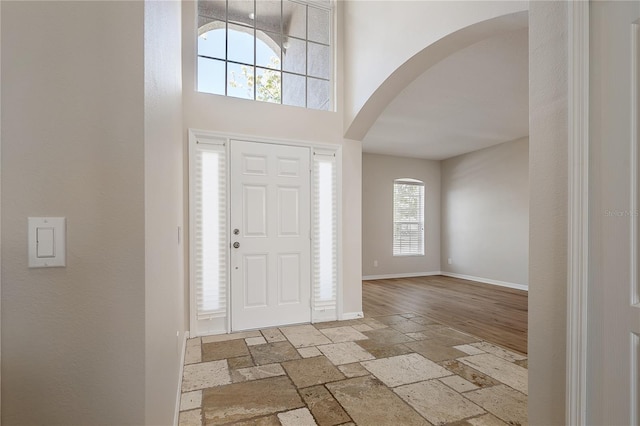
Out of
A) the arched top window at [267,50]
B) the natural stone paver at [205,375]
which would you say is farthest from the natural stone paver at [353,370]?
the arched top window at [267,50]

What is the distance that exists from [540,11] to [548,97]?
41 centimetres

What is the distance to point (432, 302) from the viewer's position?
4961 millimetres

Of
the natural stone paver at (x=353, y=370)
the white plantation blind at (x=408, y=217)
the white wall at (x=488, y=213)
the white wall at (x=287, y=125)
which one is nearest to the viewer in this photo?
the natural stone paver at (x=353, y=370)

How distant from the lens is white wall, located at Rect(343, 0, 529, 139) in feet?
7.11

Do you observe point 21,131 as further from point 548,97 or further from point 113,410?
point 548,97

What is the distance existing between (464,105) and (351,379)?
3.90 metres

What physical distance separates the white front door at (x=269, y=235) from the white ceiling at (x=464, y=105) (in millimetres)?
1785

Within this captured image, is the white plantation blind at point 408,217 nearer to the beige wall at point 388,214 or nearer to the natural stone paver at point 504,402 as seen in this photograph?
the beige wall at point 388,214

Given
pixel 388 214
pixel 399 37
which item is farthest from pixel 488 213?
pixel 399 37

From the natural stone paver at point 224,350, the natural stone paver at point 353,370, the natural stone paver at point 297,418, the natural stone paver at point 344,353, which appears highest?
the natural stone paver at point 297,418

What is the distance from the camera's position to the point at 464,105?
454 cm

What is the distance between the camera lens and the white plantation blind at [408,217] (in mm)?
7477

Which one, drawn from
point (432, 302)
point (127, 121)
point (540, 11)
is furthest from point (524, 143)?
point (127, 121)

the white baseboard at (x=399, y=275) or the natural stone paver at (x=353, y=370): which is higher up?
the natural stone paver at (x=353, y=370)
